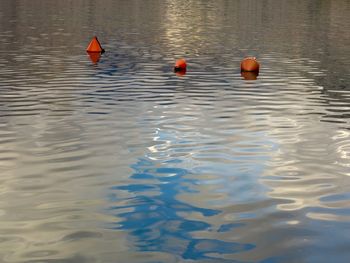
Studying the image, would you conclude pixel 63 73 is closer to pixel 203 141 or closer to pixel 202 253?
pixel 203 141

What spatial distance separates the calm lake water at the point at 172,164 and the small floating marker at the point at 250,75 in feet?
1.52

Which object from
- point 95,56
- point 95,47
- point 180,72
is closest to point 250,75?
point 180,72

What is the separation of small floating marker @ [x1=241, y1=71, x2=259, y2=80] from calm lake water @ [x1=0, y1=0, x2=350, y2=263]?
0.46 m

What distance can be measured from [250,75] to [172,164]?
23.5 metres

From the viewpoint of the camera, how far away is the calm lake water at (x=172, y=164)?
14.4 meters

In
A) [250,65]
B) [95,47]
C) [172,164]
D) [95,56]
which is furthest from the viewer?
[95,47]

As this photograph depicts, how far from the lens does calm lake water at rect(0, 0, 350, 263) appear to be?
47.2 feet

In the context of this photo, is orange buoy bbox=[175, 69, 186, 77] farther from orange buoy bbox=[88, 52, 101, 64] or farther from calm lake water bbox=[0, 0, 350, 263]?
orange buoy bbox=[88, 52, 101, 64]

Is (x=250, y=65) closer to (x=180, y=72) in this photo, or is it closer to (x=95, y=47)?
(x=180, y=72)

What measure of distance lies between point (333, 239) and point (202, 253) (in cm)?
310

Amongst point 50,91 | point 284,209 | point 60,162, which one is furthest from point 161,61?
point 284,209

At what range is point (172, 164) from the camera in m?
20.6

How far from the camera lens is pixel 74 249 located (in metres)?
13.9

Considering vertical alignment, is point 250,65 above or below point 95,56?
below
